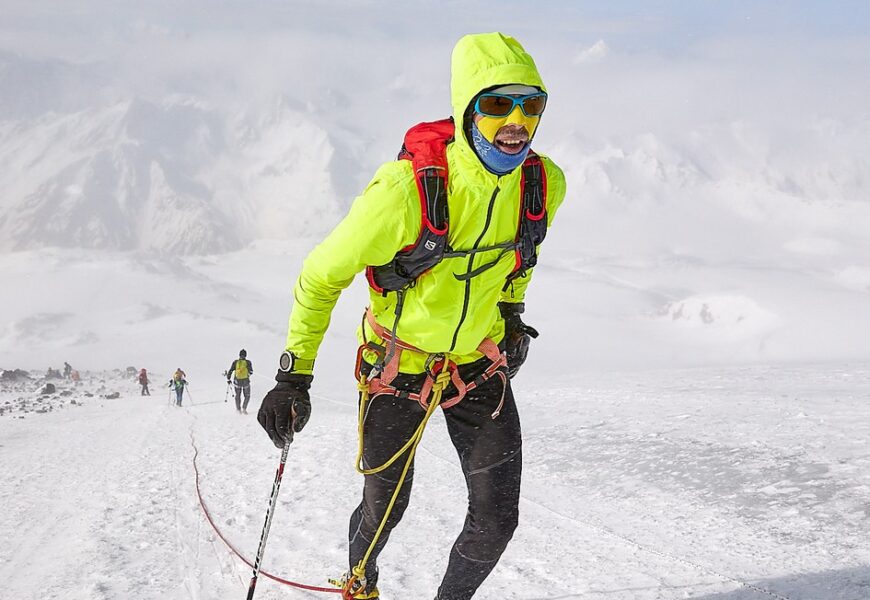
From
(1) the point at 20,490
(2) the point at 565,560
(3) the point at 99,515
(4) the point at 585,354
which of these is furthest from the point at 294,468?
(4) the point at 585,354

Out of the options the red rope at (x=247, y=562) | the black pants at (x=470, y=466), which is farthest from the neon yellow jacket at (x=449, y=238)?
the red rope at (x=247, y=562)

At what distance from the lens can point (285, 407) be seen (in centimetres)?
388

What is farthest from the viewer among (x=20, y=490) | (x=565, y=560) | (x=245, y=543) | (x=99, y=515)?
(x=20, y=490)

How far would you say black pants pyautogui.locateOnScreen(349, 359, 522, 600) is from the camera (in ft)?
13.1

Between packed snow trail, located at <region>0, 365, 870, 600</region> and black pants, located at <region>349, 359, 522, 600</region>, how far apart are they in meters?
0.84

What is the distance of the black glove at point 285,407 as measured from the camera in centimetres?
388

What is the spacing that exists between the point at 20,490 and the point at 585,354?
5039 inches

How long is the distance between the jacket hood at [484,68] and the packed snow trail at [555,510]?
323 centimetres

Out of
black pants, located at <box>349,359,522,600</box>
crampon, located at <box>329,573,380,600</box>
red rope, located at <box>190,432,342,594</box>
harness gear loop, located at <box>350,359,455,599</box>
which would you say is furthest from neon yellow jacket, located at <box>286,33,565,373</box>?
red rope, located at <box>190,432,342,594</box>

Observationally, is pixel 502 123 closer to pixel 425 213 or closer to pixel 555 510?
pixel 425 213

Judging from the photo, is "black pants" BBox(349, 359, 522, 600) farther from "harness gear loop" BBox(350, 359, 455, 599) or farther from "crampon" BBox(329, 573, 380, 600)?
"crampon" BBox(329, 573, 380, 600)

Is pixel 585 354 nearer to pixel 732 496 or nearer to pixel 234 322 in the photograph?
pixel 234 322

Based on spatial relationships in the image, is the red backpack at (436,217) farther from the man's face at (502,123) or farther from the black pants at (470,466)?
the black pants at (470,466)

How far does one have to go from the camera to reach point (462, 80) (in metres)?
3.61
